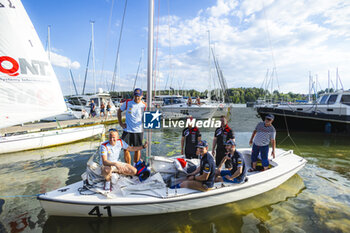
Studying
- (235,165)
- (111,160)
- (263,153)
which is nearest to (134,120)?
(111,160)

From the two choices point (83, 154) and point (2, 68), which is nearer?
point (2, 68)

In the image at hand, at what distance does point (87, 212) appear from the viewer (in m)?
3.33

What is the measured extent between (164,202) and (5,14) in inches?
253

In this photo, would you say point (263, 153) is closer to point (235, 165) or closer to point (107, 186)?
point (235, 165)

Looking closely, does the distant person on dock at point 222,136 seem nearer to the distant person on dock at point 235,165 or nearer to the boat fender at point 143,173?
the distant person on dock at point 235,165

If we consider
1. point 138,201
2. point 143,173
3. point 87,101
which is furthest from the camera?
point 87,101

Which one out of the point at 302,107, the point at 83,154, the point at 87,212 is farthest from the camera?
the point at 302,107

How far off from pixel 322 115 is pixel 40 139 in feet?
60.1

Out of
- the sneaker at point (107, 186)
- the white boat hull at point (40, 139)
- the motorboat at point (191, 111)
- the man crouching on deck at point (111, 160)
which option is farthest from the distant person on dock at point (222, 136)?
the motorboat at point (191, 111)

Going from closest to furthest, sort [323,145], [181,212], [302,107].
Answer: [181,212] → [323,145] → [302,107]

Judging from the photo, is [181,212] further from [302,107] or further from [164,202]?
[302,107]

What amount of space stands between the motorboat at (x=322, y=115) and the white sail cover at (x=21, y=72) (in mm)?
15613

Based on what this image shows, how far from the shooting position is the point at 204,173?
3549mm

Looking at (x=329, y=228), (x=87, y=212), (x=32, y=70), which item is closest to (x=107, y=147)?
(x=87, y=212)
